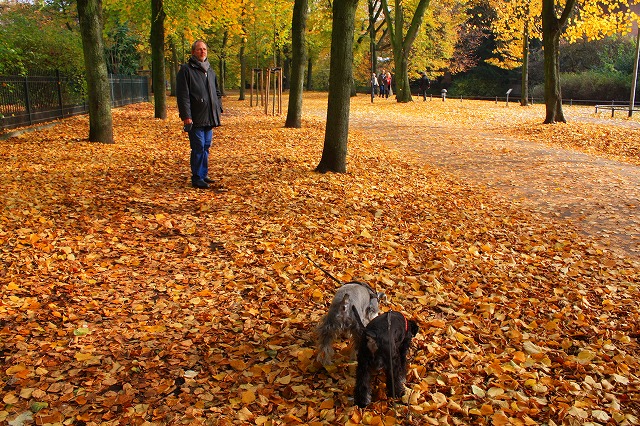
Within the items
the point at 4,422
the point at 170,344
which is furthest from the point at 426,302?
the point at 4,422

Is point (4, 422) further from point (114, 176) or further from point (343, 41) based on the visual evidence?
point (343, 41)

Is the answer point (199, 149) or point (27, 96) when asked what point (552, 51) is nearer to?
point (199, 149)

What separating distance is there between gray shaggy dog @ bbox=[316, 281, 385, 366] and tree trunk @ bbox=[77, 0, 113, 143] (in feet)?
32.9

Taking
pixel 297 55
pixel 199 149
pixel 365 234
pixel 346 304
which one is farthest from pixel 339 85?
pixel 346 304

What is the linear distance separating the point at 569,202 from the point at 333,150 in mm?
3951

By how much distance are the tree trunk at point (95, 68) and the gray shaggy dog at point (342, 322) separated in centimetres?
1002

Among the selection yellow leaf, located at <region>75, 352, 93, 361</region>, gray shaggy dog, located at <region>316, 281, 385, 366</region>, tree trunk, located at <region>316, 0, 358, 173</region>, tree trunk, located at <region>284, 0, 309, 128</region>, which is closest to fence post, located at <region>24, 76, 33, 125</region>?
tree trunk, located at <region>284, 0, 309, 128</region>

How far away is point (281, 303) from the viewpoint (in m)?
4.59

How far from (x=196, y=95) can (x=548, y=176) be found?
6729 mm

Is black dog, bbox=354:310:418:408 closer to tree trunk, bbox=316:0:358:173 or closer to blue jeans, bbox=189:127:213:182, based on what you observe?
blue jeans, bbox=189:127:213:182

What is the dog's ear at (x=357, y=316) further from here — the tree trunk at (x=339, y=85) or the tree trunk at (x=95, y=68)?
the tree trunk at (x=95, y=68)

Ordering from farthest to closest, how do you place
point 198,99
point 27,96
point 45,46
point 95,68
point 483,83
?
point 483,83 < point 45,46 < point 27,96 < point 95,68 < point 198,99

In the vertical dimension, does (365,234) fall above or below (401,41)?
below

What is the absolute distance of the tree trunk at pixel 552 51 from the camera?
55.8 feet
